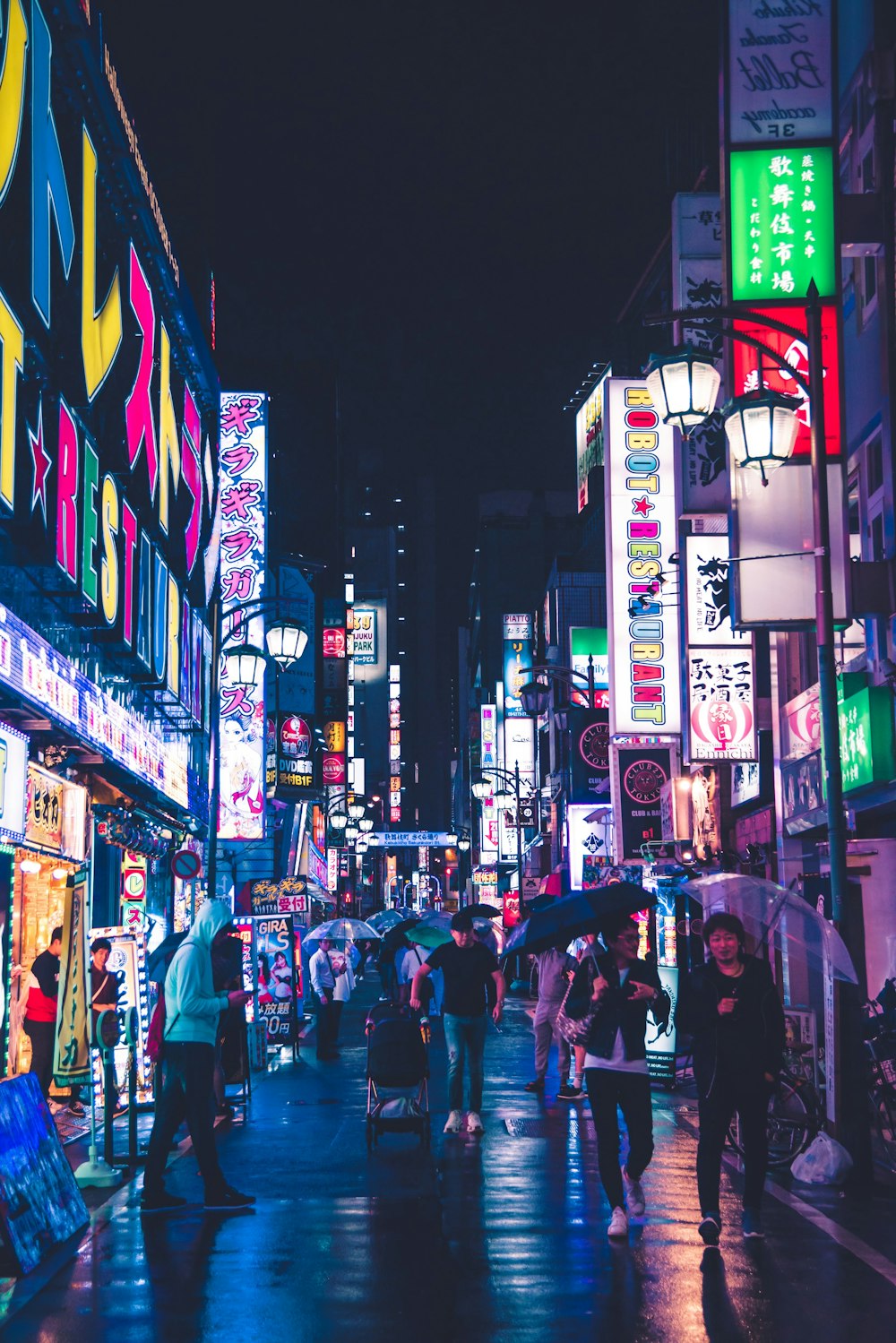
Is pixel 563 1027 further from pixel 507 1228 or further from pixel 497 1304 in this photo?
pixel 497 1304

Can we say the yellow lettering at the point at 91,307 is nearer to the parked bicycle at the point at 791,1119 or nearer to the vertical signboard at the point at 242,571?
the parked bicycle at the point at 791,1119

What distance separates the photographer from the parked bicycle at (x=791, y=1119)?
41.7ft

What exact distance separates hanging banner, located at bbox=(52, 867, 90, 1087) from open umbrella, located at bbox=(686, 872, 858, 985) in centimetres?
642

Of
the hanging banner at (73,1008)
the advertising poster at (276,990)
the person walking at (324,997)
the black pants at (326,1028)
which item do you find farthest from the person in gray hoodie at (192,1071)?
the advertising poster at (276,990)

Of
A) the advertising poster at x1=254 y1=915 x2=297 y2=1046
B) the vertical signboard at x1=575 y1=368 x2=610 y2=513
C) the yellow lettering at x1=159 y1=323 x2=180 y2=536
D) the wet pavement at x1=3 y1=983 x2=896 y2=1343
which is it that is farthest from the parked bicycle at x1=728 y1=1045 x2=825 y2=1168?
the vertical signboard at x1=575 y1=368 x2=610 y2=513

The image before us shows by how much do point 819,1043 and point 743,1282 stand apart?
571 centimetres

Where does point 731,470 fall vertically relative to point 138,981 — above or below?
above

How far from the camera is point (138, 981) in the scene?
52.7 feet

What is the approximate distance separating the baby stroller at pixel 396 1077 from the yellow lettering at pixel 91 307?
31.4ft

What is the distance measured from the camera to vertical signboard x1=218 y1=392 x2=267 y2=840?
3881 centimetres

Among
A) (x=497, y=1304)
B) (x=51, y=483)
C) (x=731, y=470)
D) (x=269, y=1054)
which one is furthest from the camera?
(x=269, y=1054)

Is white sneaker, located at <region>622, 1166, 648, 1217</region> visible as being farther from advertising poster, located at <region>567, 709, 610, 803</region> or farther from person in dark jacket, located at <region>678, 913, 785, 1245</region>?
advertising poster, located at <region>567, 709, 610, 803</region>

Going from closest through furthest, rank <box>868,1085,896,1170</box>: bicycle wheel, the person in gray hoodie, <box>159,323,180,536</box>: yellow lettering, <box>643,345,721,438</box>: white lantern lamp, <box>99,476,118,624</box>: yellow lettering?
the person in gray hoodie → <box>868,1085,896,1170</box>: bicycle wheel → <box>643,345,721,438</box>: white lantern lamp → <box>99,476,118,624</box>: yellow lettering → <box>159,323,180,536</box>: yellow lettering

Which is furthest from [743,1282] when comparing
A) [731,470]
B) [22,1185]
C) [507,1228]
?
[731,470]
